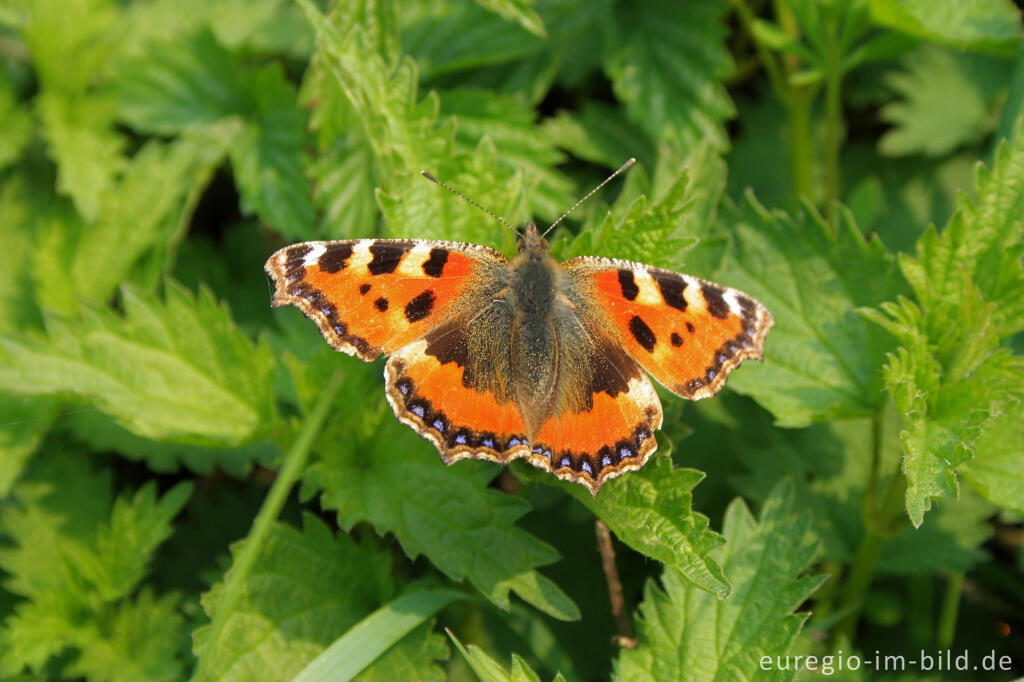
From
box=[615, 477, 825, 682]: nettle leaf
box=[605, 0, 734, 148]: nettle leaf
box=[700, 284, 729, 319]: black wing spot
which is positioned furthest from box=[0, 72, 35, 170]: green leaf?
box=[615, 477, 825, 682]: nettle leaf

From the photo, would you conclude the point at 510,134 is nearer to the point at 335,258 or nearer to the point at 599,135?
the point at 599,135

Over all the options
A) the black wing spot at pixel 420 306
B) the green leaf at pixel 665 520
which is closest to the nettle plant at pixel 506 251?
the green leaf at pixel 665 520

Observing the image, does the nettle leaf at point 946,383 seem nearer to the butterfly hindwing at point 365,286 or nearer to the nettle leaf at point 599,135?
the butterfly hindwing at point 365,286

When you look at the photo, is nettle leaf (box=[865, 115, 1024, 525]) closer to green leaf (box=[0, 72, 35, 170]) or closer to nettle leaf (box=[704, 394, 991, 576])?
nettle leaf (box=[704, 394, 991, 576])

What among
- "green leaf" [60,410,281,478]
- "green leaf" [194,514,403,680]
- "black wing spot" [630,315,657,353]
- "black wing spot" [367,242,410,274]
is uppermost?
"black wing spot" [367,242,410,274]

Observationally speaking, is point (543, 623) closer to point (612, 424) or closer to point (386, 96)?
point (612, 424)

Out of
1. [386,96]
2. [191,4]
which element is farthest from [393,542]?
[191,4]
